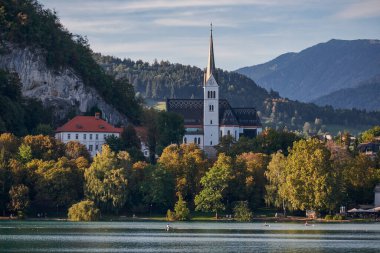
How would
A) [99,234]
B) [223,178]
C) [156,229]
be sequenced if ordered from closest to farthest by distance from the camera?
[99,234] < [156,229] < [223,178]

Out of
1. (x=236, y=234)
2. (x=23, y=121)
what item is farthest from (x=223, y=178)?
(x=23, y=121)

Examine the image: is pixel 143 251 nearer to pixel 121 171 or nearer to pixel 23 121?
pixel 121 171

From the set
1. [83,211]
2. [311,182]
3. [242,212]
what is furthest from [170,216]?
[311,182]

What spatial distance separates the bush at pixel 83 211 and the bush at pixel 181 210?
11.3 m

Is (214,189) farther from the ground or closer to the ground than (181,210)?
farther from the ground

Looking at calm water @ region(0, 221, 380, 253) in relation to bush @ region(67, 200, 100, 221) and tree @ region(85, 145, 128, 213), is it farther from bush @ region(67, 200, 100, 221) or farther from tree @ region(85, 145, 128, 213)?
tree @ region(85, 145, 128, 213)

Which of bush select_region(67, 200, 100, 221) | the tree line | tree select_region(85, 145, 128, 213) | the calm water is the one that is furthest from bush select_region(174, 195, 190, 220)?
bush select_region(67, 200, 100, 221)

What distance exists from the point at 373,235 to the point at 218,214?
42.8 m

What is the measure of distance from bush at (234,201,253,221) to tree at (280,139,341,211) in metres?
5.53

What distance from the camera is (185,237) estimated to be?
11481cm

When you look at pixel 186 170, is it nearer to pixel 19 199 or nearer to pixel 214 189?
pixel 214 189

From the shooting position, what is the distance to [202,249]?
97.8m

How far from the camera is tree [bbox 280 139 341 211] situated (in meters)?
154

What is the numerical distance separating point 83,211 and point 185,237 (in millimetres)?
33434
